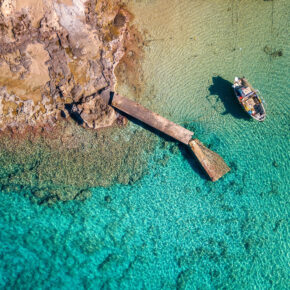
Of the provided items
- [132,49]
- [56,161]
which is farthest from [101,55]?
[56,161]

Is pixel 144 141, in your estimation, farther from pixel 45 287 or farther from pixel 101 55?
pixel 45 287

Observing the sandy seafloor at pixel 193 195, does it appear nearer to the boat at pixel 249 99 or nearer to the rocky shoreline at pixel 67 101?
the boat at pixel 249 99

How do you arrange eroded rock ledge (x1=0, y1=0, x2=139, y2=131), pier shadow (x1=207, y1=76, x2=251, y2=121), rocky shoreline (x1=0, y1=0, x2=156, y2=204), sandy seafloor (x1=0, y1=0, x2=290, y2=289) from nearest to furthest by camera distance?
eroded rock ledge (x1=0, y1=0, x2=139, y2=131) < rocky shoreline (x1=0, y1=0, x2=156, y2=204) < sandy seafloor (x1=0, y1=0, x2=290, y2=289) < pier shadow (x1=207, y1=76, x2=251, y2=121)

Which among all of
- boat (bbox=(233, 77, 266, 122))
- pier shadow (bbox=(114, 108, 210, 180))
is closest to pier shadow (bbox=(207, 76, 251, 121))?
boat (bbox=(233, 77, 266, 122))

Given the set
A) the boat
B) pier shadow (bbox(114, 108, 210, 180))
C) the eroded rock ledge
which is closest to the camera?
the eroded rock ledge

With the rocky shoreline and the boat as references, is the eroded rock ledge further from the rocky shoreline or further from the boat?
the boat

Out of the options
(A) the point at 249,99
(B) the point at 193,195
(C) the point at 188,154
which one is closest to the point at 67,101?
(C) the point at 188,154

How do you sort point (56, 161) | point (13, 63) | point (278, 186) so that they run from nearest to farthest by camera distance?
point (13, 63), point (56, 161), point (278, 186)

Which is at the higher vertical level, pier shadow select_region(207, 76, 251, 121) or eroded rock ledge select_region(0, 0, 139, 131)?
pier shadow select_region(207, 76, 251, 121)
